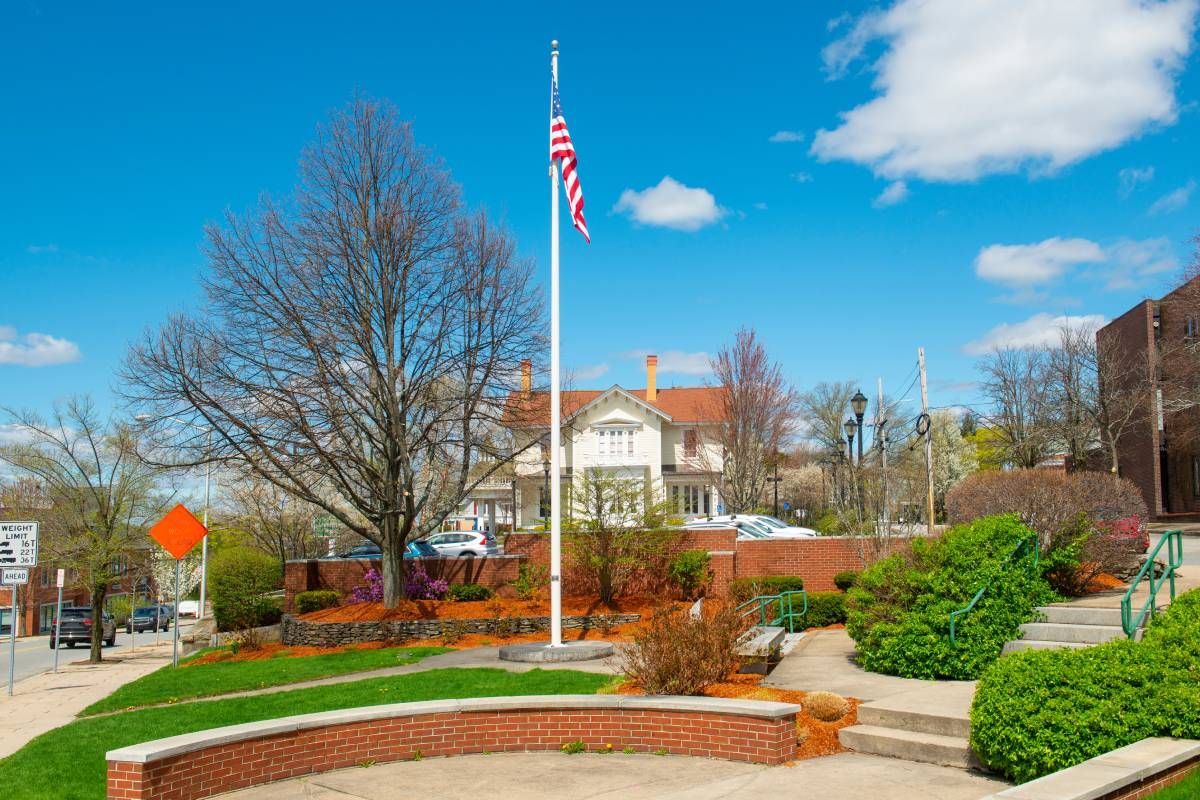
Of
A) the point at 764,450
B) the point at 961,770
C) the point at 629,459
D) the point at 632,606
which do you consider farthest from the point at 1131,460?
the point at 961,770

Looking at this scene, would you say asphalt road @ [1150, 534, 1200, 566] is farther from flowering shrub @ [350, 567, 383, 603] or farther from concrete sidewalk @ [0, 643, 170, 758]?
concrete sidewalk @ [0, 643, 170, 758]

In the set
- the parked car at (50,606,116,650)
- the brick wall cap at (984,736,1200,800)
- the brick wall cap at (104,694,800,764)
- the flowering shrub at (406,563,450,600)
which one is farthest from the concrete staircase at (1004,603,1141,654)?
the parked car at (50,606,116,650)

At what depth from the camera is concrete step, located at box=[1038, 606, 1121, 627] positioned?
1231 centimetres

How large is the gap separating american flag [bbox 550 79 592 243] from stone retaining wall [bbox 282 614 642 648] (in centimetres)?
904

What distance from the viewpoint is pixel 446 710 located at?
9.28 m

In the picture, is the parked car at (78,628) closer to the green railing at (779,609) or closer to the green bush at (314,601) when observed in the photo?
the green bush at (314,601)

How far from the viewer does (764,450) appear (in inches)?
1821

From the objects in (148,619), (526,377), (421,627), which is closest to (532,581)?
(421,627)

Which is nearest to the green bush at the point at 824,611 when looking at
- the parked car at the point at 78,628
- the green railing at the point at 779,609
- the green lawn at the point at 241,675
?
the green railing at the point at 779,609

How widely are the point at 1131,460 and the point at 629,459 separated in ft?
89.9

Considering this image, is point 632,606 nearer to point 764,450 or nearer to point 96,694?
point 96,694

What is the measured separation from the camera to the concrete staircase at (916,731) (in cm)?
874

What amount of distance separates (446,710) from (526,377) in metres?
17.7

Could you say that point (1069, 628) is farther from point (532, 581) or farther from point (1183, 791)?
point (532, 581)
